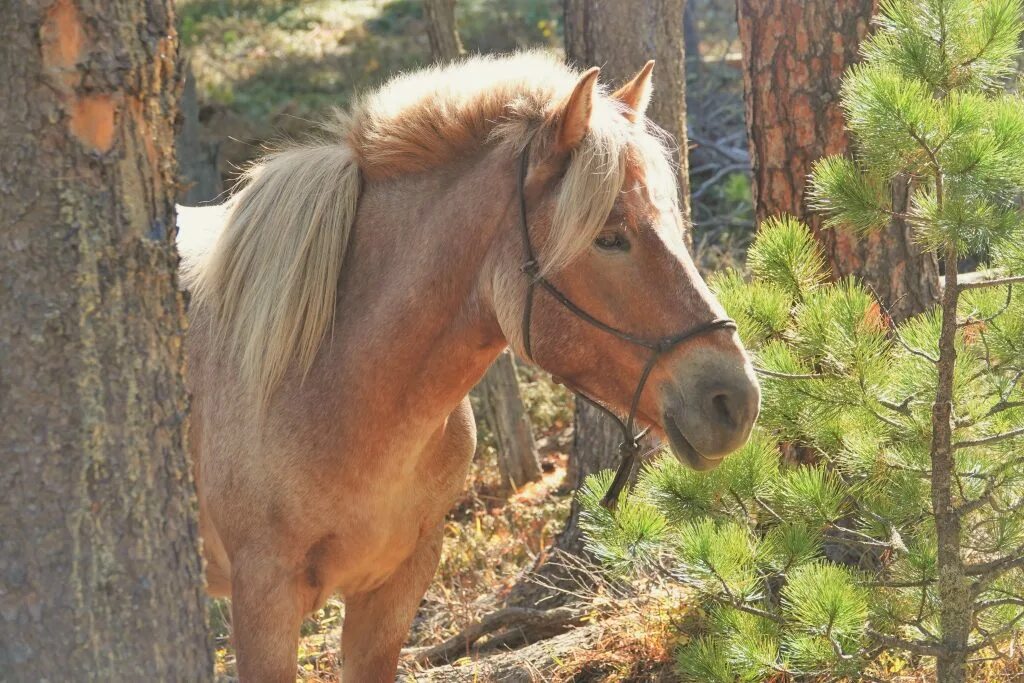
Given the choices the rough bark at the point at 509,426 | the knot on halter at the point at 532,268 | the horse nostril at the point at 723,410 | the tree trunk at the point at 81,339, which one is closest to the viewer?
the tree trunk at the point at 81,339

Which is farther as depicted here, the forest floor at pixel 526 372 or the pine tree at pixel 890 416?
the forest floor at pixel 526 372

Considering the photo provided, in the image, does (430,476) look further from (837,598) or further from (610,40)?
(610,40)

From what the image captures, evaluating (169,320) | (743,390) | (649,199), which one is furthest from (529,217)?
(169,320)

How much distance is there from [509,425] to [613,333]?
14.3ft

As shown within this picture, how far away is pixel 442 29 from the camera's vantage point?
6809mm

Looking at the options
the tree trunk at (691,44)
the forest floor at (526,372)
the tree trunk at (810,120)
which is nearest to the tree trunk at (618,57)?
the forest floor at (526,372)

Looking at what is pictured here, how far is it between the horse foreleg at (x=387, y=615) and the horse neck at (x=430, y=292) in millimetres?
635

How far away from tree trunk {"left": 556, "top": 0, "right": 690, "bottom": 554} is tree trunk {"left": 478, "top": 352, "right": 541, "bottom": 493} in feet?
6.02

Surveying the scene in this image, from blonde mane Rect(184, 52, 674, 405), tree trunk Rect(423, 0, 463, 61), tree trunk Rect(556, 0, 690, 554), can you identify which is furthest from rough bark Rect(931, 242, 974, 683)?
tree trunk Rect(423, 0, 463, 61)

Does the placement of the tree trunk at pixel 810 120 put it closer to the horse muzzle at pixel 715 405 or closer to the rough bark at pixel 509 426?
the horse muzzle at pixel 715 405

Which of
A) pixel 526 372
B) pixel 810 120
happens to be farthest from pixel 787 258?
pixel 526 372

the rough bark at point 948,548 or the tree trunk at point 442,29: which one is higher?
the tree trunk at point 442,29

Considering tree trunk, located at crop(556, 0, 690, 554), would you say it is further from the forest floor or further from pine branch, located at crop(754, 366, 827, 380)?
pine branch, located at crop(754, 366, 827, 380)

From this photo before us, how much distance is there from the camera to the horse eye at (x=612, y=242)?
9.21ft
